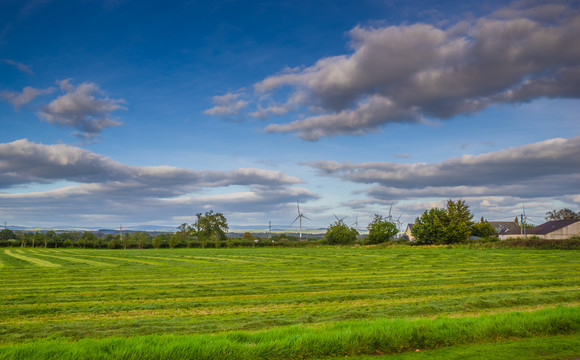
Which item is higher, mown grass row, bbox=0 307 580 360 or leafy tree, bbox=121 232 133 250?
mown grass row, bbox=0 307 580 360

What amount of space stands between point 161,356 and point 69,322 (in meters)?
6.37

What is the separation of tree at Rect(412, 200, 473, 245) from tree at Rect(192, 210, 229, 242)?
2864 inches

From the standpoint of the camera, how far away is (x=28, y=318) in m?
11.4

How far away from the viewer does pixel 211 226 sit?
135 m

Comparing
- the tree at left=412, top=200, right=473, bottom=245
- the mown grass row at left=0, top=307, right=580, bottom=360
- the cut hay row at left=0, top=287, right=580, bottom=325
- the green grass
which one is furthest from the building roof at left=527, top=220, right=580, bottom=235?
the green grass

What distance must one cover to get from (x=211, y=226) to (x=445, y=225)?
82.7 m

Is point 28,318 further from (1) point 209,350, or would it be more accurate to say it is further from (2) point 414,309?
(2) point 414,309

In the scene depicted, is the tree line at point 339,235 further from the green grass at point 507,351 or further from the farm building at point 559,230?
the green grass at point 507,351

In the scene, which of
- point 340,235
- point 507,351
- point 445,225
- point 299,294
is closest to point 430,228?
point 445,225

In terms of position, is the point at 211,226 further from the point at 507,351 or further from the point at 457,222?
the point at 507,351

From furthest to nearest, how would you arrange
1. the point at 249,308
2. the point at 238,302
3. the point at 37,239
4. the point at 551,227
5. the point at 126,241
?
the point at 126,241 → the point at 37,239 → the point at 551,227 → the point at 238,302 → the point at 249,308

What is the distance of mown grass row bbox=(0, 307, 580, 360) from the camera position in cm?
625

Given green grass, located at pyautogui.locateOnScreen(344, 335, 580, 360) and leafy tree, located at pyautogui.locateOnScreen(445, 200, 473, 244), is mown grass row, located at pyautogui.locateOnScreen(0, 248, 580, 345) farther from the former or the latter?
leafy tree, located at pyautogui.locateOnScreen(445, 200, 473, 244)

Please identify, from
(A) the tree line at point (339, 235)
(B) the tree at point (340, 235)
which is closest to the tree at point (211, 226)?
(A) the tree line at point (339, 235)
